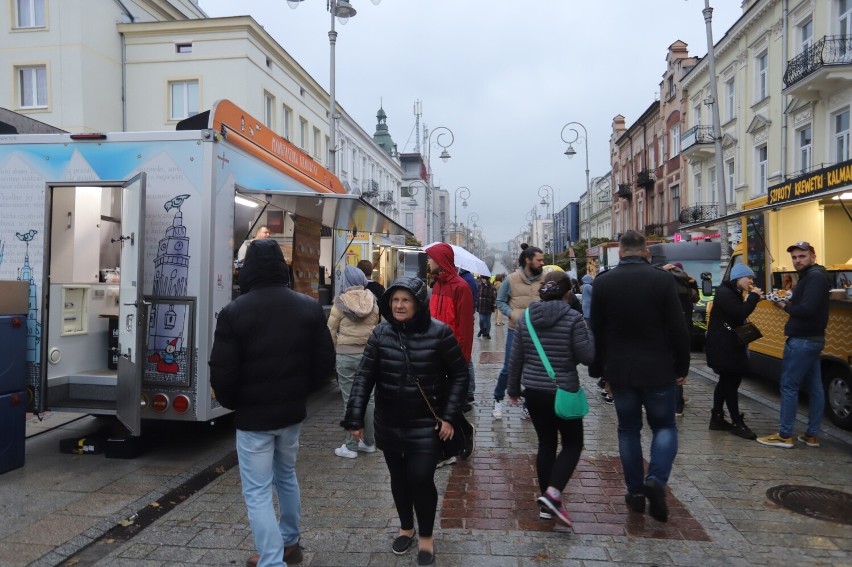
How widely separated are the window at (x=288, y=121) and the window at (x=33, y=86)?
9695 millimetres

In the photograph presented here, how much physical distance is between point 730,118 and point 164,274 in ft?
84.5

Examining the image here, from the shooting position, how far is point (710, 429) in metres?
6.46

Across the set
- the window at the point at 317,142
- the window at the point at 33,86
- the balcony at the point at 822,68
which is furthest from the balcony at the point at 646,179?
the window at the point at 33,86

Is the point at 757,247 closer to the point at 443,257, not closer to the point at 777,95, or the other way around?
the point at 443,257

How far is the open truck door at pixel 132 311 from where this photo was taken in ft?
16.3

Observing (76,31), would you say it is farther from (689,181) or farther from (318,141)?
(689,181)

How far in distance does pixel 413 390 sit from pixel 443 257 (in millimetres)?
2470

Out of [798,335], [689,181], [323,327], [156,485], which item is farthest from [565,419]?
[689,181]

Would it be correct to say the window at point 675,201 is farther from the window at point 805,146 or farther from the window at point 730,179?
the window at point 805,146

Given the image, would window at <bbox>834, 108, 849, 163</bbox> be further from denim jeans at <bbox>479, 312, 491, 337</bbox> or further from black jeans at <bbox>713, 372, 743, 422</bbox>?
black jeans at <bbox>713, 372, 743, 422</bbox>

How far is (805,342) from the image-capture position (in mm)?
5566

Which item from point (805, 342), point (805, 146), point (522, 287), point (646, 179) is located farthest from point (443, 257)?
point (646, 179)

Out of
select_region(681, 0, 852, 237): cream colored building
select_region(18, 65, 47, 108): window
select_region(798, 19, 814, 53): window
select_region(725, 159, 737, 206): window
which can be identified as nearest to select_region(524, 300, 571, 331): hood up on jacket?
select_region(681, 0, 852, 237): cream colored building

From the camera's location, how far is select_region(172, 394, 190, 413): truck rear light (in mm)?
5211
